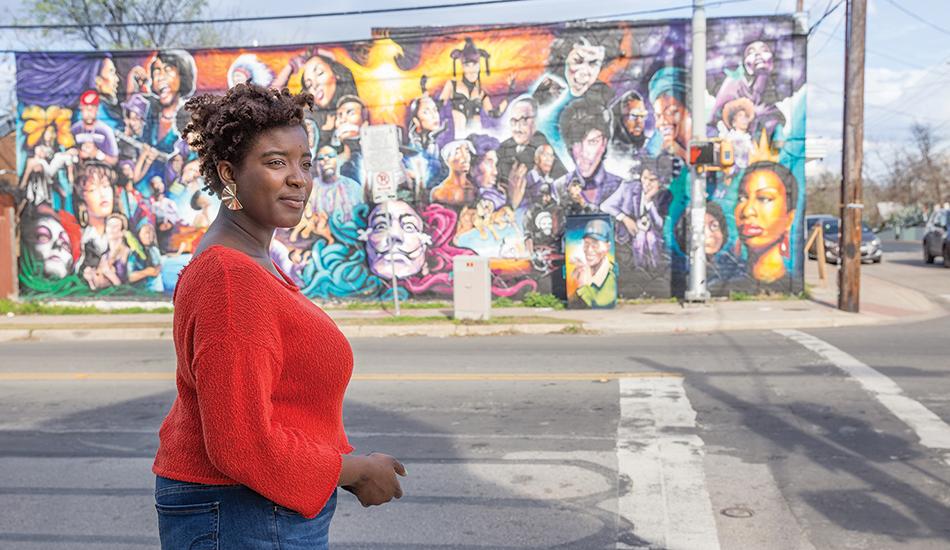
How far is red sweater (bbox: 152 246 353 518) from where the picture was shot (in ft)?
6.34

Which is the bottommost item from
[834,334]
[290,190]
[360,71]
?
[834,334]

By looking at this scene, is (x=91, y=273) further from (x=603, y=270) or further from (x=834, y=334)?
(x=834, y=334)

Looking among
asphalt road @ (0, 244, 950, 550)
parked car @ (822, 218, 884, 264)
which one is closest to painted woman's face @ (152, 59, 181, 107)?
asphalt road @ (0, 244, 950, 550)

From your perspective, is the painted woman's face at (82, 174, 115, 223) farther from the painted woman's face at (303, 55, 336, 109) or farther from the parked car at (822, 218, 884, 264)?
the parked car at (822, 218, 884, 264)

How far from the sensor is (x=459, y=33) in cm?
1783

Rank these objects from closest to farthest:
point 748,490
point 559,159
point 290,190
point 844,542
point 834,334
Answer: point 290,190, point 844,542, point 748,490, point 834,334, point 559,159

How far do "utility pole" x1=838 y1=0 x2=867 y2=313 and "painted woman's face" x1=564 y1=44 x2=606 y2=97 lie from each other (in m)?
4.49

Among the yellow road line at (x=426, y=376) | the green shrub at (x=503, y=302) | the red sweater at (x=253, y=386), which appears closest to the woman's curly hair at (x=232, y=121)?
the red sweater at (x=253, y=386)

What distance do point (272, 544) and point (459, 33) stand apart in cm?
1659

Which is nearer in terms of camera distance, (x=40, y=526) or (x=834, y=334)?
(x=40, y=526)

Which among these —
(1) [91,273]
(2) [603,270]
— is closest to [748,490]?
(2) [603,270]

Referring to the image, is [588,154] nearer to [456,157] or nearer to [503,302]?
[456,157]

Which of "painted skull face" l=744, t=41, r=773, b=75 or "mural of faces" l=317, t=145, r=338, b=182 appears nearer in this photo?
"painted skull face" l=744, t=41, r=773, b=75

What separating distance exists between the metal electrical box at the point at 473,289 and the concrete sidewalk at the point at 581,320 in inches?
15.1
